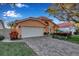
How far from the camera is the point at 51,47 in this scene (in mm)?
3012

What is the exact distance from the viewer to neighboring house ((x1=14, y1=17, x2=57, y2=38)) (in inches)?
119

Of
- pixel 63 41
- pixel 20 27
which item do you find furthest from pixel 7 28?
pixel 63 41

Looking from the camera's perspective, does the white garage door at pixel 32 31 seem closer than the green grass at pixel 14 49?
No

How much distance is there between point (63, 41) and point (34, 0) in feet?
1.83

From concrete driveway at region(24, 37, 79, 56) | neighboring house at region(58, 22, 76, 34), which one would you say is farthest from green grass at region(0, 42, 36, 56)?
neighboring house at region(58, 22, 76, 34)

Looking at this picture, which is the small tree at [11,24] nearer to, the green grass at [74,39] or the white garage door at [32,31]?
the white garage door at [32,31]

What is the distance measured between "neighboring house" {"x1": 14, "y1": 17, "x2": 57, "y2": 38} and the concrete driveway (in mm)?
75

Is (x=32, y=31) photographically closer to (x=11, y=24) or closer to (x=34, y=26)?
(x=34, y=26)

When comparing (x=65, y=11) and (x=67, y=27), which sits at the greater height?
(x=65, y=11)

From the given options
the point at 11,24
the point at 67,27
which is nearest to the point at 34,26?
the point at 11,24

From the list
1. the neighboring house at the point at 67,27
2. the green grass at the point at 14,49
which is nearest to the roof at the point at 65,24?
the neighboring house at the point at 67,27

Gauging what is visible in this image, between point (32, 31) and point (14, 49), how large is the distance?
295 mm

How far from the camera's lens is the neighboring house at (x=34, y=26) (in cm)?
302

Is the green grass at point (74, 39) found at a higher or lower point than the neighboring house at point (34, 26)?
lower
